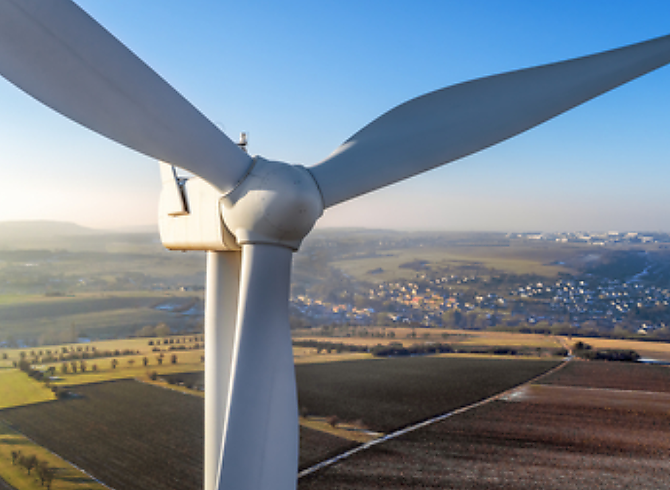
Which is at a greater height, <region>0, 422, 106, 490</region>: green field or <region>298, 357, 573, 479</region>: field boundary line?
<region>298, 357, 573, 479</region>: field boundary line

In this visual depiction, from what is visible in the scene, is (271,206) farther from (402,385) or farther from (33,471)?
(402,385)

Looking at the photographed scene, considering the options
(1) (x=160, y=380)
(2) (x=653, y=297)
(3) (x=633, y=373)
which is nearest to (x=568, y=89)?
(1) (x=160, y=380)

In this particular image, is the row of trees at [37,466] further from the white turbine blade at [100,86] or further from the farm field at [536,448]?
the white turbine blade at [100,86]

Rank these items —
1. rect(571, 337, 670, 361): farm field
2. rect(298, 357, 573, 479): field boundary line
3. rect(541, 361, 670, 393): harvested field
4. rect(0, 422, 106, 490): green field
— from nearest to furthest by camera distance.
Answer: rect(0, 422, 106, 490): green field < rect(298, 357, 573, 479): field boundary line < rect(541, 361, 670, 393): harvested field < rect(571, 337, 670, 361): farm field

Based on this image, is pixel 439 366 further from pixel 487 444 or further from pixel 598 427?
pixel 487 444

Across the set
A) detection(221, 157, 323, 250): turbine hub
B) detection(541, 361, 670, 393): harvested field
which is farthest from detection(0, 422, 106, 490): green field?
detection(541, 361, 670, 393): harvested field

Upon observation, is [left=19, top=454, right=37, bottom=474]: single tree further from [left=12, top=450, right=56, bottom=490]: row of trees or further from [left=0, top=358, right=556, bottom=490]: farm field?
[left=0, top=358, right=556, bottom=490]: farm field

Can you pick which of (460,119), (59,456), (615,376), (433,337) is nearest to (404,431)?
(59,456)
